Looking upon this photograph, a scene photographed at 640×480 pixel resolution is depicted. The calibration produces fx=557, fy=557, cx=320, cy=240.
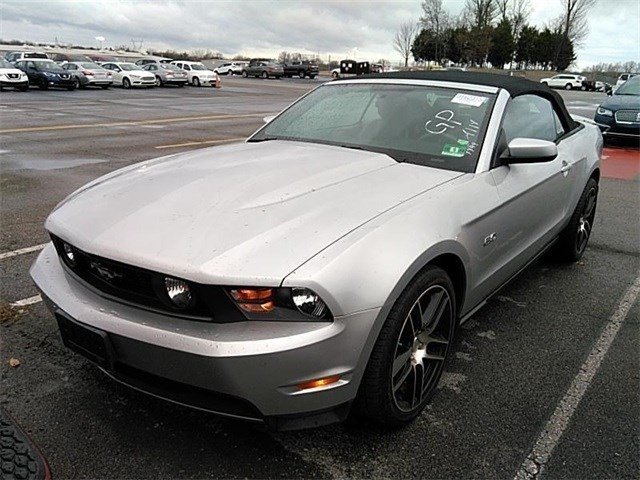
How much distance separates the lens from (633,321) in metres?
3.64

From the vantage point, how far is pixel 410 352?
2410mm

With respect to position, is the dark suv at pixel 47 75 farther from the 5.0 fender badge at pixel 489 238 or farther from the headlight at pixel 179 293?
the headlight at pixel 179 293

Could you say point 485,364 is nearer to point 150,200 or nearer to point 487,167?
point 487,167

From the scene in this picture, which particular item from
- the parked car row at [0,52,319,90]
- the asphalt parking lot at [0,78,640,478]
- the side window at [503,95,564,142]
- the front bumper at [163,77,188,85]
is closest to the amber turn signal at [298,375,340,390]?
the asphalt parking lot at [0,78,640,478]

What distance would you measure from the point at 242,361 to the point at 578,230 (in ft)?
11.7

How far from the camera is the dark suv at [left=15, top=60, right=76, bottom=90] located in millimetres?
27812

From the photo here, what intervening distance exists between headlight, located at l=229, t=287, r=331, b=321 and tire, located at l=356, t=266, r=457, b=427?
336 mm

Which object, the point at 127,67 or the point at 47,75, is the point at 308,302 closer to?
the point at 47,75

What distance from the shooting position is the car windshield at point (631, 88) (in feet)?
44.0

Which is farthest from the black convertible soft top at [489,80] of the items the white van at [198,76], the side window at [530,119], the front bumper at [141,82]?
the white van at [198,76]

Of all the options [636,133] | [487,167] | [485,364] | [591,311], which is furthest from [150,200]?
[636,133]

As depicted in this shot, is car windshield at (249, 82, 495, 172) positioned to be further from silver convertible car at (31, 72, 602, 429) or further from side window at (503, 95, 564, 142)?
side window at (503, 95, 564, 142)

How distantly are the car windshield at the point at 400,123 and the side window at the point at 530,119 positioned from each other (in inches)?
8.4

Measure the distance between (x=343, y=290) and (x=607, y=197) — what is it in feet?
22.0
